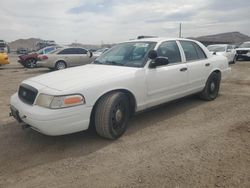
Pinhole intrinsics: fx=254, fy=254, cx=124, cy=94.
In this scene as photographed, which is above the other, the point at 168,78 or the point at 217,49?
the point at 168,78

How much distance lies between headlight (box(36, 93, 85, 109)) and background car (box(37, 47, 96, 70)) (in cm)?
1075

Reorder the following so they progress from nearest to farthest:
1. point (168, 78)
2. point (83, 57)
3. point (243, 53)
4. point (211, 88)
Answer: point (168, 78), point (211, 88), point (83, 57), point (243, 53)

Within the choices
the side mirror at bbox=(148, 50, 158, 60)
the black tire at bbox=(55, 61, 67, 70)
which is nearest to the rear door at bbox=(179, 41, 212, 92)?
the side mirror at bbox=(148, 50, 158, 60)

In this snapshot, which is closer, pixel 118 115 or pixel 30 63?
pixel 118 115

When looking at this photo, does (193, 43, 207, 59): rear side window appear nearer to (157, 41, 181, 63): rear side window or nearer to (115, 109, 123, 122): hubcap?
(157, 41, 181, 63): rear side window

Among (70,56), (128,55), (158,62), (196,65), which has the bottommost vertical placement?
(70,56)

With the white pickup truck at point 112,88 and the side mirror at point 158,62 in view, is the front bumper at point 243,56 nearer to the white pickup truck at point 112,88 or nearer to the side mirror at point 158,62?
the white pickup truck at point 112,88

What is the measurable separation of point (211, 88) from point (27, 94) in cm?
436

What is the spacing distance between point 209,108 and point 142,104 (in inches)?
80.7

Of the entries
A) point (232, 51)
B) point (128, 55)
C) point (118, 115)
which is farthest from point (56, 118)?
point (232, 51)

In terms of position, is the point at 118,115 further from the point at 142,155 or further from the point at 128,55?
the point at 128,55

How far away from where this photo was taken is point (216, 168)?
3094 mm

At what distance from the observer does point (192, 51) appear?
18.7 feet

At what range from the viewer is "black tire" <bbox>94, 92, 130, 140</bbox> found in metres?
3.77
